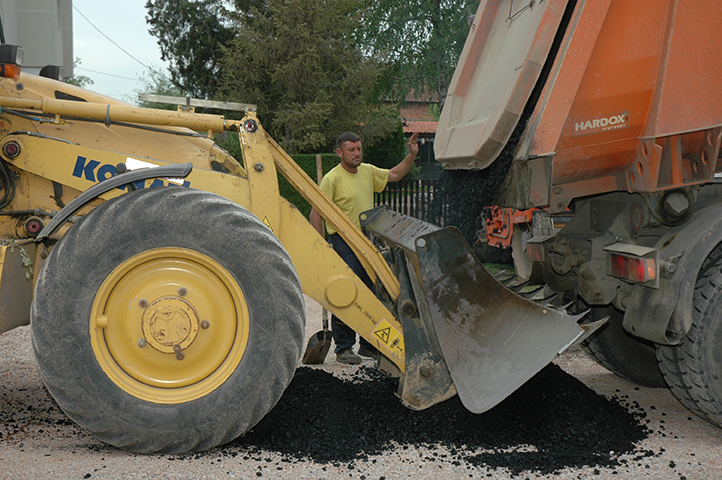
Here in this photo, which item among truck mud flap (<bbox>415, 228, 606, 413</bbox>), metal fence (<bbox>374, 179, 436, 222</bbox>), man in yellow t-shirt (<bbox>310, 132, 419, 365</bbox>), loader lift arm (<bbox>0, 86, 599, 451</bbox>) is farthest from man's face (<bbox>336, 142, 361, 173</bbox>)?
metal fence (<bbox>374, 179, 436, 222</bbox>)

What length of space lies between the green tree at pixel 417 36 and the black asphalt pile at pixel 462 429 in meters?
18.7

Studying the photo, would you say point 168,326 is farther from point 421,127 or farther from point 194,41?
point 421,127

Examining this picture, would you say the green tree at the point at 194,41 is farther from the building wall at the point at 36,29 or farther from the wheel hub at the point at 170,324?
the wheel hub at the point at 170,324

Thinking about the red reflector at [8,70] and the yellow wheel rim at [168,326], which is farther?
the red reflector at [8,70]

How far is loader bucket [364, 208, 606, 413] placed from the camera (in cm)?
323

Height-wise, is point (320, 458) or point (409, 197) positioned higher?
point (409, 197)

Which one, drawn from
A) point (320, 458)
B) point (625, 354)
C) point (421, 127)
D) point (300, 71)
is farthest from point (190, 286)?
point (421, 127)

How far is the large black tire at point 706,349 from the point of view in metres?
3.33

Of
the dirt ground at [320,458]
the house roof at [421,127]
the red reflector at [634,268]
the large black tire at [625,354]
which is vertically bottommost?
the dirt ground at [320,458]

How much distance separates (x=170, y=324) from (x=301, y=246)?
0.89 meters

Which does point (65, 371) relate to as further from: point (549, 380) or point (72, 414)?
point (549, 380)

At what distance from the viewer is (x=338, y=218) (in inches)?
144

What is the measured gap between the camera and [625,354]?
4.43 meters

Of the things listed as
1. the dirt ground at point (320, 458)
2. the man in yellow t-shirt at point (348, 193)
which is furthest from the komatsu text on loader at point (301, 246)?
the man in yellow t-shirt at point (348, 193)
